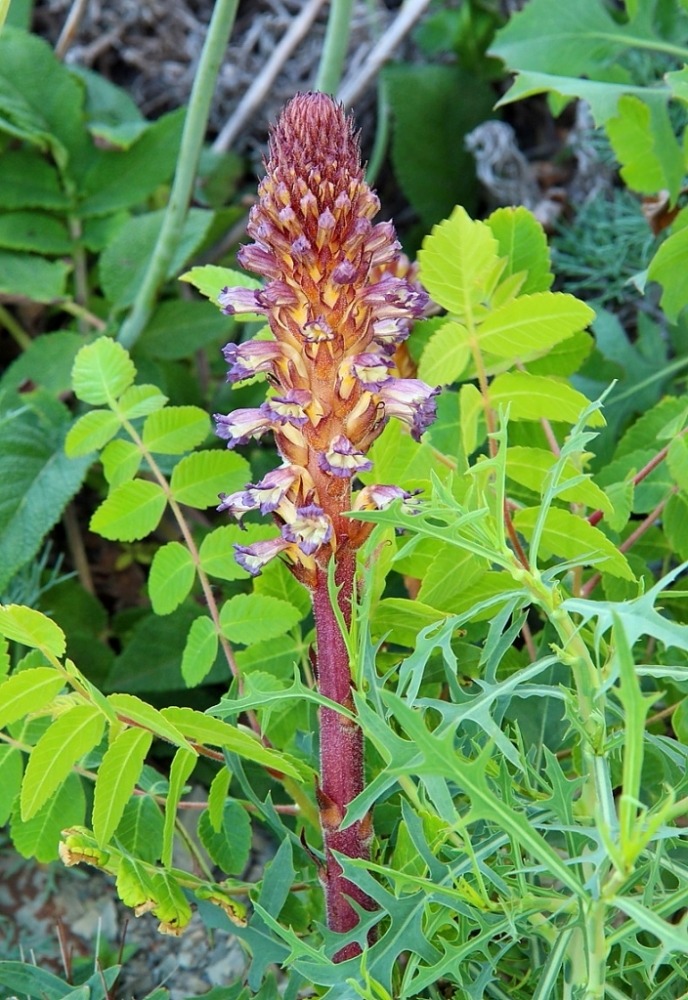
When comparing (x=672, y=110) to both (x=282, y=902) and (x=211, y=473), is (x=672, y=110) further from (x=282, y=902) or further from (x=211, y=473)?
(x=282, y=902)

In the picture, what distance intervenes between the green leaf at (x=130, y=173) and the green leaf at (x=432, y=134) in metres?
0.34

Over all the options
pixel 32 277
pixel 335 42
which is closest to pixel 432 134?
pixel 335 42

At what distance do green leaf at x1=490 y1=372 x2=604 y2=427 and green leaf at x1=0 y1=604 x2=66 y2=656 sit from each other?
1.11ft

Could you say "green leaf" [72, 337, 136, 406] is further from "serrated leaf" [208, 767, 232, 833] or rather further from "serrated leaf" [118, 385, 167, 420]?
"serrated leaf" [208, 767, 232, 833]

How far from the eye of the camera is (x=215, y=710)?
0.58m

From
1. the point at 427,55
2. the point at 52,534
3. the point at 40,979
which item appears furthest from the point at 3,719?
the point at 427,55

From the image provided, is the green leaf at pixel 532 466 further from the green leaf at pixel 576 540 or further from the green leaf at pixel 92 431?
the green leaf at pixel 92 431

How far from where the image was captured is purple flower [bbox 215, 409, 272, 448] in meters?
0.63

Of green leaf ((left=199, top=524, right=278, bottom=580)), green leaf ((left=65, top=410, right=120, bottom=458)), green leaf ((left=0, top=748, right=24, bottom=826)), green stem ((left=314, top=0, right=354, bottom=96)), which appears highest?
green stem ((left=314, top=0, right=354, bottom=96))

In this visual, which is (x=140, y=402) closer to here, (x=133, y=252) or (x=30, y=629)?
(x=30, y=629)

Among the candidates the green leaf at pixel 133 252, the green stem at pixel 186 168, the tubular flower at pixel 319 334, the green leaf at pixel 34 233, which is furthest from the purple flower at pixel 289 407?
the green leaf at pixel 34 233

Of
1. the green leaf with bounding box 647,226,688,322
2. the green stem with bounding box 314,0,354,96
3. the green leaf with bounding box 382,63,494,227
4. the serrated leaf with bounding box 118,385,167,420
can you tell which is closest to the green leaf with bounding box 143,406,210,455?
the serrated leaf with bounding box 118,385,167,420

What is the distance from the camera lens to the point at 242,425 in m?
0.64

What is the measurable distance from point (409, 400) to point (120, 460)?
290 mm
